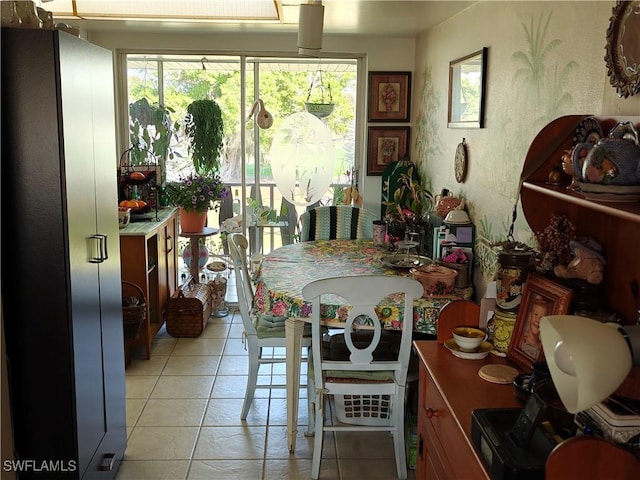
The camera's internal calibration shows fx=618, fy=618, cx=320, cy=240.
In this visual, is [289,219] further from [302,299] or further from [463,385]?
[463,385]

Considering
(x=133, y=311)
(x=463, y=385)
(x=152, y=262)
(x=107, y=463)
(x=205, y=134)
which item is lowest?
(x=107, y=463)

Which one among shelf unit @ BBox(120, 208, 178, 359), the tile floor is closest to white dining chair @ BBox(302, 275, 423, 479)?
the tile floor

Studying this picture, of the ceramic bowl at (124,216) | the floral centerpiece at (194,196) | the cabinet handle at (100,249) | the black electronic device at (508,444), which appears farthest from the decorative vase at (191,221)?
the black electronic device at (508,444)

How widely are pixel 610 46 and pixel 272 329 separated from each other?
2070mm

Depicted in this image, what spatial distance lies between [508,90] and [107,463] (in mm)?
2318

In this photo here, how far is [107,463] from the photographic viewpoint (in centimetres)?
248

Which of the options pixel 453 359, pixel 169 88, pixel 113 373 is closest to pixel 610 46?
pixel 453 359

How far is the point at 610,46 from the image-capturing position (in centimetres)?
176

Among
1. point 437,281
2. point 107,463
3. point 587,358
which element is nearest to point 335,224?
point 437,281

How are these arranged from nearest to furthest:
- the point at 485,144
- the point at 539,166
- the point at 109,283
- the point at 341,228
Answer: the point at 539,166 → the point at 109,283 → the point at 485,144 → the point at 341,228

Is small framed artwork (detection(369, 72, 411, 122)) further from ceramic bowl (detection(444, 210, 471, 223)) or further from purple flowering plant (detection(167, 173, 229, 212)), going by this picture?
ceramic bowl (detection(444, 210, 471, 223))

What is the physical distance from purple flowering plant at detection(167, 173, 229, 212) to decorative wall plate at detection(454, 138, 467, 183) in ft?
6.62

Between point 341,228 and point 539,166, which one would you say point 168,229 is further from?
point 539,166

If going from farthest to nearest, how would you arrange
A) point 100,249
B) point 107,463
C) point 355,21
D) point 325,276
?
point 355,21 < point 325,276 < point 107,463 < point 100,249
